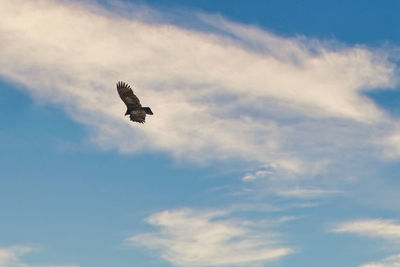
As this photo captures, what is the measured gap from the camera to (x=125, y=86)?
198 m

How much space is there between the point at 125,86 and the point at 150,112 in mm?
4269

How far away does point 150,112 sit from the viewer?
648 ft

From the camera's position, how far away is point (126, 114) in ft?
653

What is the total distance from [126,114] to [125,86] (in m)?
3.62

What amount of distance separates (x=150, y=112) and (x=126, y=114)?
3.34 meters
